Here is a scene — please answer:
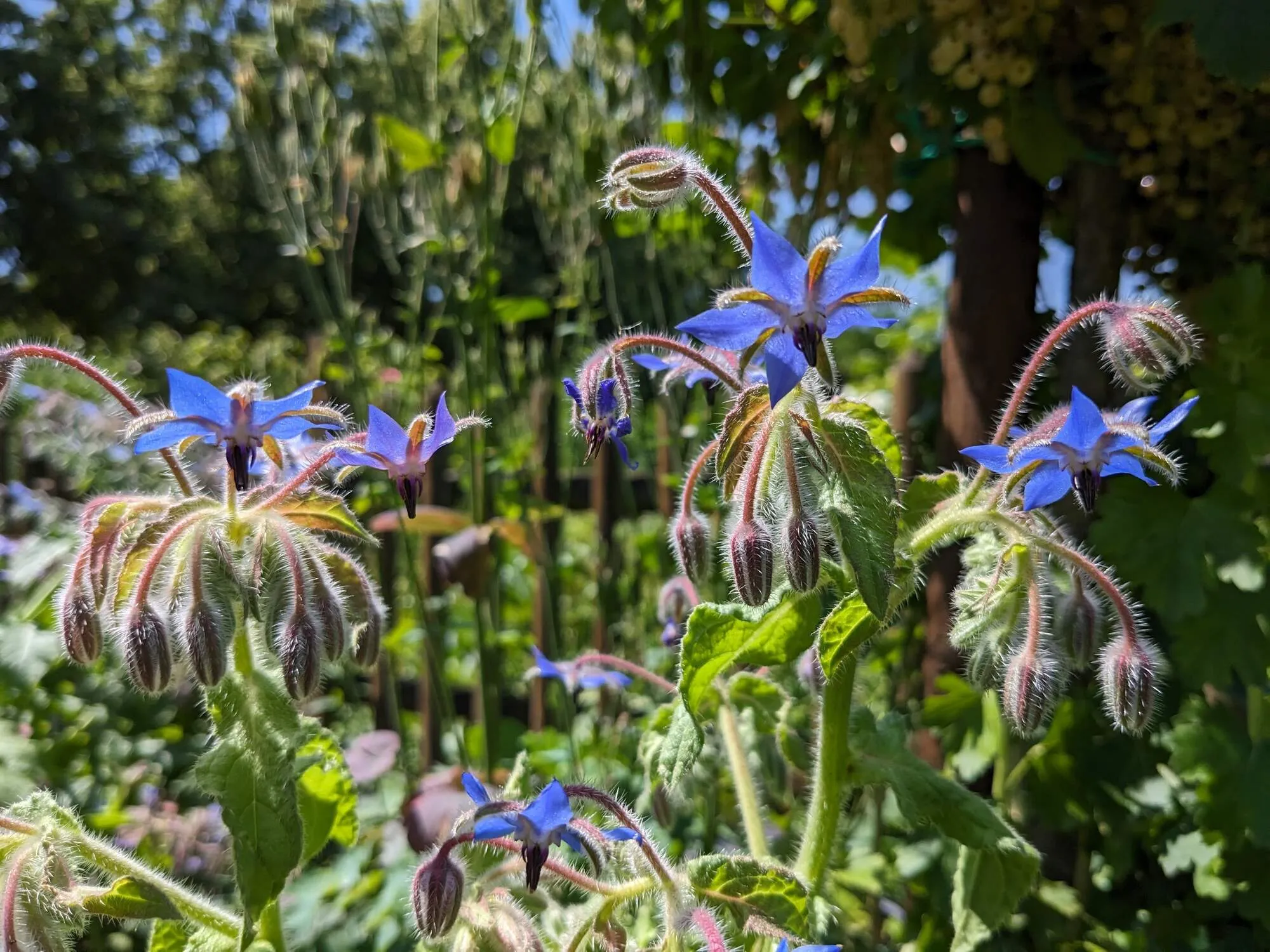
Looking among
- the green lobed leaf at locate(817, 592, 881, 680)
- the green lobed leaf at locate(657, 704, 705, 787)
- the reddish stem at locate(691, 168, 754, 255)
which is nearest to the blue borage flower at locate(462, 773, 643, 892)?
the green lobed leaf at locate(657, 704, 705, 787)

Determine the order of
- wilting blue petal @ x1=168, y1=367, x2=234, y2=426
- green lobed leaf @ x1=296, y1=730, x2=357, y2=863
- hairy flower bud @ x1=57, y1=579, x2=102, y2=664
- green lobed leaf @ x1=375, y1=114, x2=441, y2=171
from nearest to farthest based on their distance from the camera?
wilting blue petal @ x1=168, y1=367, x2=234, y2=426 < hairy flower bud @ x1=57, y1=579, x2=102, y2=664 < green lobed leaf @ x1=296, y1=730, x2=357, y2=863 < green lobed leaf @ x1=375, y1=114, x2=441, y2=171

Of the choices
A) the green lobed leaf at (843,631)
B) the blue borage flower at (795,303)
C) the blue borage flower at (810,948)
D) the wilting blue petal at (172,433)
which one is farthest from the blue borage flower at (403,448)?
the blue borage flower at (810,948)

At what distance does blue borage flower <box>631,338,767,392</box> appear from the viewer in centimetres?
86

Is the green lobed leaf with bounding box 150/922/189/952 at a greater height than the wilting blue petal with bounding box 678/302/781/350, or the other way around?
the wilting blue petal with bounding box 678/302/781/350

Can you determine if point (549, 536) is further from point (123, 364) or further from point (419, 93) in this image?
point (123, 364)

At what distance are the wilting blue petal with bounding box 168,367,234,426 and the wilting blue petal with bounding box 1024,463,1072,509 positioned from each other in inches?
24.6

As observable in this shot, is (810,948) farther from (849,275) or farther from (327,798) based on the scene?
(327,798)

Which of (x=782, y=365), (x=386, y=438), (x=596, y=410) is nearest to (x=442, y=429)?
(x=386, y=438)

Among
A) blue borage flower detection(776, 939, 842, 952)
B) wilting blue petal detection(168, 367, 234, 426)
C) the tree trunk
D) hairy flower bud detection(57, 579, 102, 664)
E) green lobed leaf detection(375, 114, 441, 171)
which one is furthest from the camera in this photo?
green lobed leaf detection(375, 114, 441, 171)

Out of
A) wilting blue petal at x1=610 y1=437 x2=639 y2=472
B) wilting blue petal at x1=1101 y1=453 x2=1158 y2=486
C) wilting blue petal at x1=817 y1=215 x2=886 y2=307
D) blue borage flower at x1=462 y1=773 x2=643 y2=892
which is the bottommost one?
blue borage flower at x1=462 y1=773 x2=643 y2=892

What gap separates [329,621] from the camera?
30.5 inches

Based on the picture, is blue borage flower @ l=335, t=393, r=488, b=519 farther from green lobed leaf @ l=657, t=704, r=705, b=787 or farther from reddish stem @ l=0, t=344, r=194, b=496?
green lobed leaf @ l=657, t=704, r=705, b=787

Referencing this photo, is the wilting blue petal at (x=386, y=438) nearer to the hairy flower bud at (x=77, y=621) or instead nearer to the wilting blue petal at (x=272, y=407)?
the wilting blue petal at (x=272, y=407)

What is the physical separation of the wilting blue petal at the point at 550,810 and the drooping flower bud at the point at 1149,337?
0.58m
